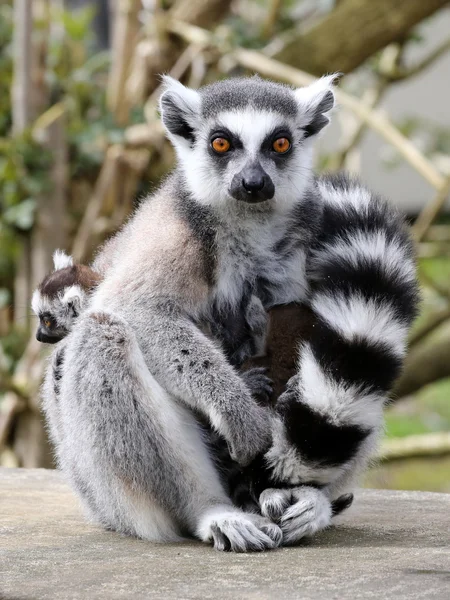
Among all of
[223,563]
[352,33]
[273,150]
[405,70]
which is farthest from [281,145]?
[405,70]

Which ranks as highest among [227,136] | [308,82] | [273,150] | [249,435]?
[308,82]

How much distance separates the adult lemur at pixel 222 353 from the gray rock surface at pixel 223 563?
0.48 feet

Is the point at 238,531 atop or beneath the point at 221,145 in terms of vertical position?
beneath

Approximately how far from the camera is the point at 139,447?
3.63m

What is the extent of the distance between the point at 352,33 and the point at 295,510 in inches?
194

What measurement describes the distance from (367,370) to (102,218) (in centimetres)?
470

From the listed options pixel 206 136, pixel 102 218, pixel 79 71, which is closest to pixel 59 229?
pixel 102 218

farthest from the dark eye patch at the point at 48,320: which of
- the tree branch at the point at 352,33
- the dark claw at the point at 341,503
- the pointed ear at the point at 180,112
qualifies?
the tree branch at the point at 352,33

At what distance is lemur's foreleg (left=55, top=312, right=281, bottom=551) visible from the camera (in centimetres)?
361

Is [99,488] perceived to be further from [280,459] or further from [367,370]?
[367,370]

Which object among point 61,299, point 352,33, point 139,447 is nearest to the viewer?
point 139,447

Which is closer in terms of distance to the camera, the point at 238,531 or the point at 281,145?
the point at 238,531

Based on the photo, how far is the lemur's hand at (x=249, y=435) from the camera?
3.66m

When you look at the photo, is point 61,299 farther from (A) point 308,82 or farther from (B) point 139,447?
(A) point 308,82
